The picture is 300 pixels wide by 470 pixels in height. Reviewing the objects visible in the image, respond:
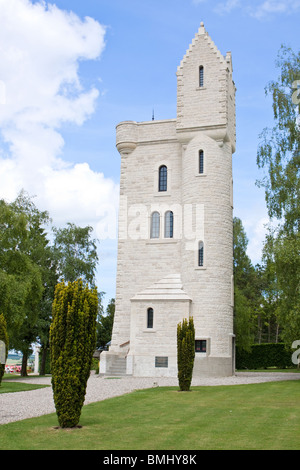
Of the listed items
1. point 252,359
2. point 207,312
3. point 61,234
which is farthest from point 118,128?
point 252,359

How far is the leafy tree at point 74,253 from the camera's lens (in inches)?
1497

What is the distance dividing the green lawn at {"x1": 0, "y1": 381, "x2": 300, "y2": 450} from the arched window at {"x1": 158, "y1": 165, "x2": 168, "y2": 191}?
57.0 feet

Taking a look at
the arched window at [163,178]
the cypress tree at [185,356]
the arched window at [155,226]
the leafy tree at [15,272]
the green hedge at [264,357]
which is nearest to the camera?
the cypress tree at [185,356]

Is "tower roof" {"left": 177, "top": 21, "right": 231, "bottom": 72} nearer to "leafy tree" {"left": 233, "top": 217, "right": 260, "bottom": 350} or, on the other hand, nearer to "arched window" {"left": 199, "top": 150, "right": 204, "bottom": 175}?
"arched window" {"left": 199, "top": 150, "right": 204, "bottom": 175}

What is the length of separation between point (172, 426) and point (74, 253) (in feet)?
98.3

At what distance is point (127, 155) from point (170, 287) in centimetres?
915

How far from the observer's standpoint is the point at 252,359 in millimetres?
42781

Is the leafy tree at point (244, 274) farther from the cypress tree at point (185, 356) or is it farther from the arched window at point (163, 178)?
the cypress tree at point (185, 356)

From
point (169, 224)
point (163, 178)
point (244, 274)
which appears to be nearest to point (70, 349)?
point (169, 224)

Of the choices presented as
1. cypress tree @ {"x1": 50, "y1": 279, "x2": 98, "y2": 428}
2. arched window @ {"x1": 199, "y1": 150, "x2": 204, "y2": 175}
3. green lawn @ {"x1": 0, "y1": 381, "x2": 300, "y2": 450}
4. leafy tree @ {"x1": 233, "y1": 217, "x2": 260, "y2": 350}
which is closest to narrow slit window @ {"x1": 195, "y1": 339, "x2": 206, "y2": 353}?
arched window @ {"x1": 199, "y1": 150, "x2": 204, "y2": 175}

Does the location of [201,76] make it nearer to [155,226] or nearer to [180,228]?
[180,228]

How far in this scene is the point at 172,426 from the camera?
10703 millimetres

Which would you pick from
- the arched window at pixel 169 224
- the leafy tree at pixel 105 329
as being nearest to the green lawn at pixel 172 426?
the arched window at pixel 169 224

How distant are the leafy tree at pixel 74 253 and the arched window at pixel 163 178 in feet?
33.5
